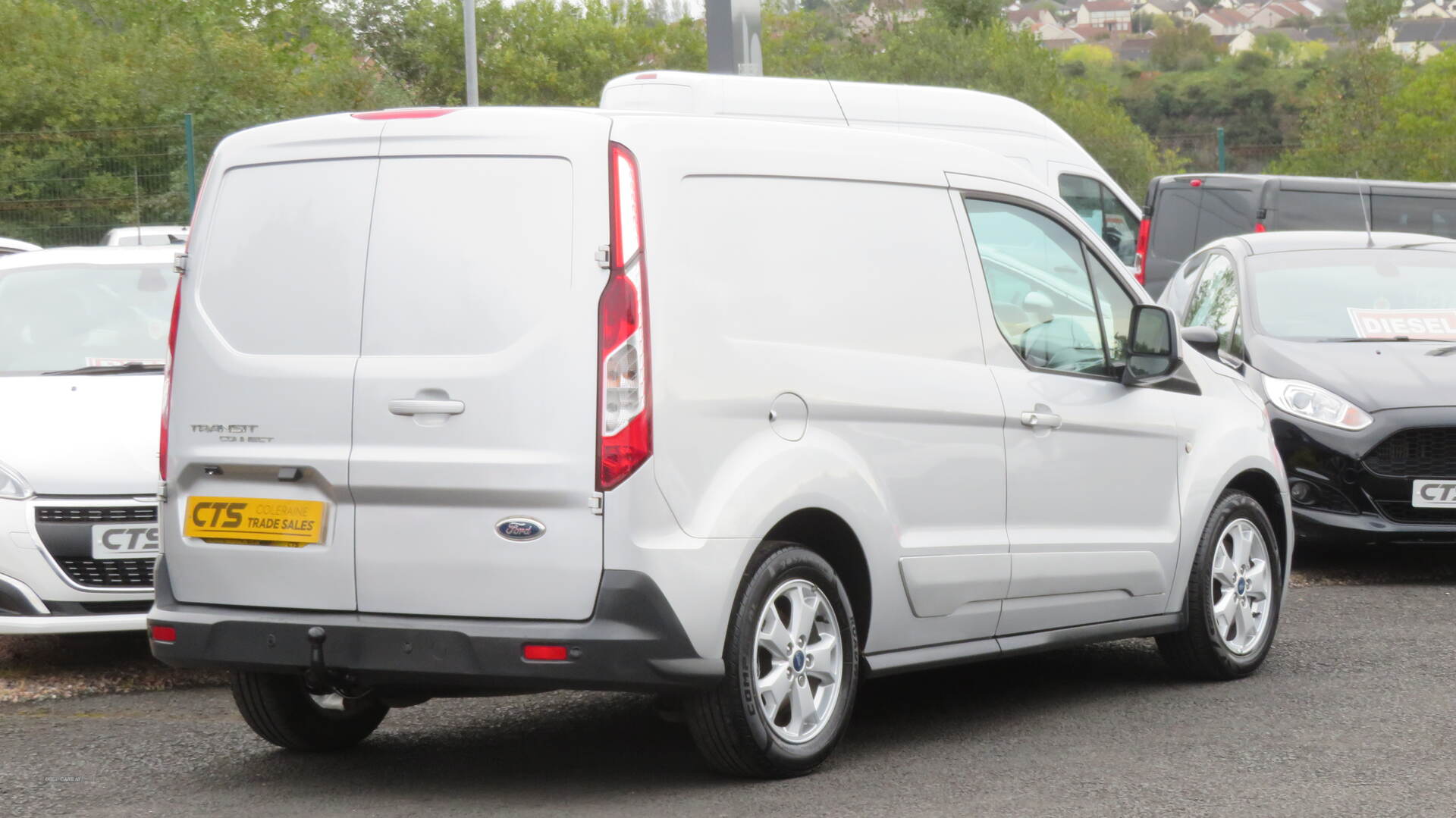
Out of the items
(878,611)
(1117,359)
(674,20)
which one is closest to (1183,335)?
(1117,359)

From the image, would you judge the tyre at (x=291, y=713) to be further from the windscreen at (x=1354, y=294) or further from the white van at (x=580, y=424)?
the windscreen at (x=1354, y=294)

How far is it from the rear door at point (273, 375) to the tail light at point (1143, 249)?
48.4 ft

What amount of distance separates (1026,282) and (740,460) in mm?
1673

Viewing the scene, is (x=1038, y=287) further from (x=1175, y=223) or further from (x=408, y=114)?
(x=1175, y=223)

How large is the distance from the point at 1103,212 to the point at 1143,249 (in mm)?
1814

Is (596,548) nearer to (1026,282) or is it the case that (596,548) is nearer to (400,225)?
(400,225)

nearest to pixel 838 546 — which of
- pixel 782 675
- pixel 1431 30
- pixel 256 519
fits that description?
pixel 782 675

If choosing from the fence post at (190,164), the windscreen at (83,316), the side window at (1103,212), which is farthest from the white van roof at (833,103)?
the fence post at (190,164)

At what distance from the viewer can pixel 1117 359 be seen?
21.3 feet

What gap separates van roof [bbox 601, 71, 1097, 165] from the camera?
1209cm

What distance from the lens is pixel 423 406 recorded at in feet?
15.5

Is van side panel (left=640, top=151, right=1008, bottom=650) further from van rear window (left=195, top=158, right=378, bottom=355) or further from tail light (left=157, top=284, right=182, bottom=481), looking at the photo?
tail light (left=157, top=284, right=182, bottom=481)

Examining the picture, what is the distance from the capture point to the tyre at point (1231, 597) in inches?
266

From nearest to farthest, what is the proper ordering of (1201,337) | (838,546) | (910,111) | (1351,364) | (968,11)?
(838,546)
(1201,337)
(1351,364)
(910,111)
(968,11)
